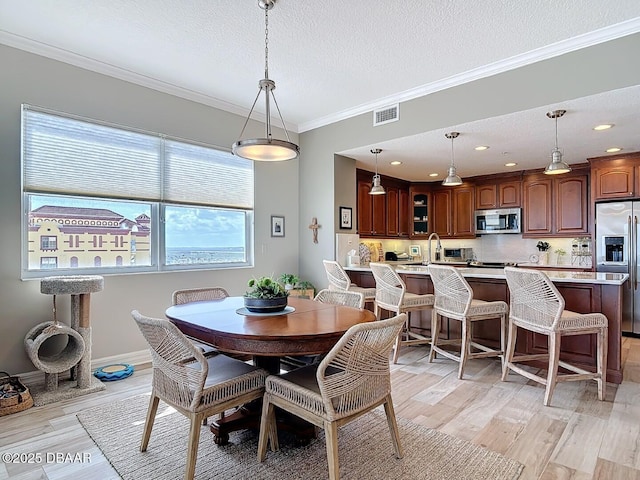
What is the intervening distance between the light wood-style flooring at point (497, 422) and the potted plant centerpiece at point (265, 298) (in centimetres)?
114

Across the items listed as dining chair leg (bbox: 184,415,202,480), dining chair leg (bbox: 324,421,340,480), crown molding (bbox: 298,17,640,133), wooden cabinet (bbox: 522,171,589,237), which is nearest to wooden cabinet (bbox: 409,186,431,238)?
wooden cabinet (bbox: 522,171,589,237)

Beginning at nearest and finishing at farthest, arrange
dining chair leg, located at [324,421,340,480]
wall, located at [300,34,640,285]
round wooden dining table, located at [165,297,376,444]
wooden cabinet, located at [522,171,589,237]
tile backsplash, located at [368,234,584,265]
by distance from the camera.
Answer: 1. dining chair leg, located at [324,421,340,480]
2. round wooden dining table, located at [165,297,376,444]
3. wall, located at [300,34,640,285]
4. wooden cabinet, located at [522,171,589,237]
5. tile backsplash, located at [368,234,584,265]

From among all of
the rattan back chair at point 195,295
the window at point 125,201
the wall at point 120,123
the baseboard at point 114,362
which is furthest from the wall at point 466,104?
the baseboard at point 114,362

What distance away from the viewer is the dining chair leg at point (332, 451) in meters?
1.66

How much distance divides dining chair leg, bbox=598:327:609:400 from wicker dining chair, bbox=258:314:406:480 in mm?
1958

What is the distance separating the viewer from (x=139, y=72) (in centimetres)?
363

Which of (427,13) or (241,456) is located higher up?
(427,13)

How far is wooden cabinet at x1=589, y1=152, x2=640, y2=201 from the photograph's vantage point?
4793mm

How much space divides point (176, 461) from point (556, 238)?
618cm

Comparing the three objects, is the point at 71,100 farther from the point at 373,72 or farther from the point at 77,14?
the point at 373,72

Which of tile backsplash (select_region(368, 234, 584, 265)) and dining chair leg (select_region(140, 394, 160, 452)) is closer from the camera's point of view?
dining chair leg (select_region(140, 394, 160, 452))

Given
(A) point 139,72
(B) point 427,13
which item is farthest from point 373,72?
(A) point 139,72

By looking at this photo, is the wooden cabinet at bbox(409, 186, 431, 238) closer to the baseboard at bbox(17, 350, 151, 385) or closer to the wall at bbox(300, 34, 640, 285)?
the wall at bbox(300, 34, 640, 285)

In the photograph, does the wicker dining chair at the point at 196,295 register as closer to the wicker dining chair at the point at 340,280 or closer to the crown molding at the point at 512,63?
the wicker dining chair at the point at 340,280
